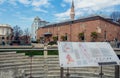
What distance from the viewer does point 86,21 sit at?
5025 cm

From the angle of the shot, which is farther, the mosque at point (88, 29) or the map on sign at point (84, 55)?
the mosque at point (88, 29)

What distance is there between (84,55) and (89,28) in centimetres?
4425

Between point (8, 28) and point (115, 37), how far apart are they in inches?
1524

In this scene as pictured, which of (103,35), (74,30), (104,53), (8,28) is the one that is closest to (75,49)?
(104,53)

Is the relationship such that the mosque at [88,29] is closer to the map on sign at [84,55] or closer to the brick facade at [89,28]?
the brick facade at [89,28]

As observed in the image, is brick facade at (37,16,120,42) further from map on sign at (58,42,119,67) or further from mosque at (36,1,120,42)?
map on sign at (58,42,119,67)

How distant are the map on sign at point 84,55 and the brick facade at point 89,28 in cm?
3973

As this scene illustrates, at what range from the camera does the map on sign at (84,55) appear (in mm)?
4680

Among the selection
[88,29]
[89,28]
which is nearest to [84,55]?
[89,28]

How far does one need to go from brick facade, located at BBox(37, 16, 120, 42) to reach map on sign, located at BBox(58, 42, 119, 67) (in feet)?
130

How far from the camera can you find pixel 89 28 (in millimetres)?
48594

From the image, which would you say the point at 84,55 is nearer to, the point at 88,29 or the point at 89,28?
the point at 89,28

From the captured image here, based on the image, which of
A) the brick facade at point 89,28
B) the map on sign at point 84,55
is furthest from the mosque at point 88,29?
the map on sign at point 84,55

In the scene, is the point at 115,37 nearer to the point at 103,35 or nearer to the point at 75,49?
the point at 103,35
